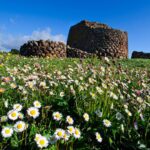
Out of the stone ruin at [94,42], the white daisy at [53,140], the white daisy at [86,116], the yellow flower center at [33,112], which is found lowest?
the white daisy at [53,140]

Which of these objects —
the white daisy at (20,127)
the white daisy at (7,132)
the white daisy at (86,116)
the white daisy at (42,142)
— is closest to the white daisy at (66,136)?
the white daisy at (42,142)

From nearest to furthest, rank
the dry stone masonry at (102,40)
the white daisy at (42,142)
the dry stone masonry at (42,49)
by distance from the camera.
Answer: the white daisy at (42,142)
the dry stone masonry at (42,49)
the dry stone masonry at (102,40)

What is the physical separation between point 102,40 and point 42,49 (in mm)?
10236

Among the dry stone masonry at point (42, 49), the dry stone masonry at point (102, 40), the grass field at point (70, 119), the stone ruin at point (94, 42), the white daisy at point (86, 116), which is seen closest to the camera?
the grass field at point (70, 119)

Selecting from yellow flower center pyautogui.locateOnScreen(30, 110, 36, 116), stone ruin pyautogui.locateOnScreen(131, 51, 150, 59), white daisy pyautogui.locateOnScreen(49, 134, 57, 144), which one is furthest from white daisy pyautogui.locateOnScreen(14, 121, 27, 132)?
stone ruin pyautogui.locateOnScreen(131, 51, 150, 59)

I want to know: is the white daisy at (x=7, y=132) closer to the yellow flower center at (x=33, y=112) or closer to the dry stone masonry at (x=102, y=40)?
the yellow flower center at (x=33, y=112)

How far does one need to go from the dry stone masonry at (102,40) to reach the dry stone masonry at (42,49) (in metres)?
7.07

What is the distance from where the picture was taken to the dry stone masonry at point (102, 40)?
28.8m

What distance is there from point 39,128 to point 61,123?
1.36 ft

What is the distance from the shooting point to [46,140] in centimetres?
333

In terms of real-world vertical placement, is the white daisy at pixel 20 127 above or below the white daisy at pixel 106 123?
above

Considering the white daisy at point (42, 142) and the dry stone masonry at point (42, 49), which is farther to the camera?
the dry stone masonry at point (42, 49)

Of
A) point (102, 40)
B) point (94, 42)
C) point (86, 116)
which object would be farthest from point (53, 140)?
point (94, 42)

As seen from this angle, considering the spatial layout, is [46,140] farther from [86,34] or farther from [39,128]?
[86,34]
